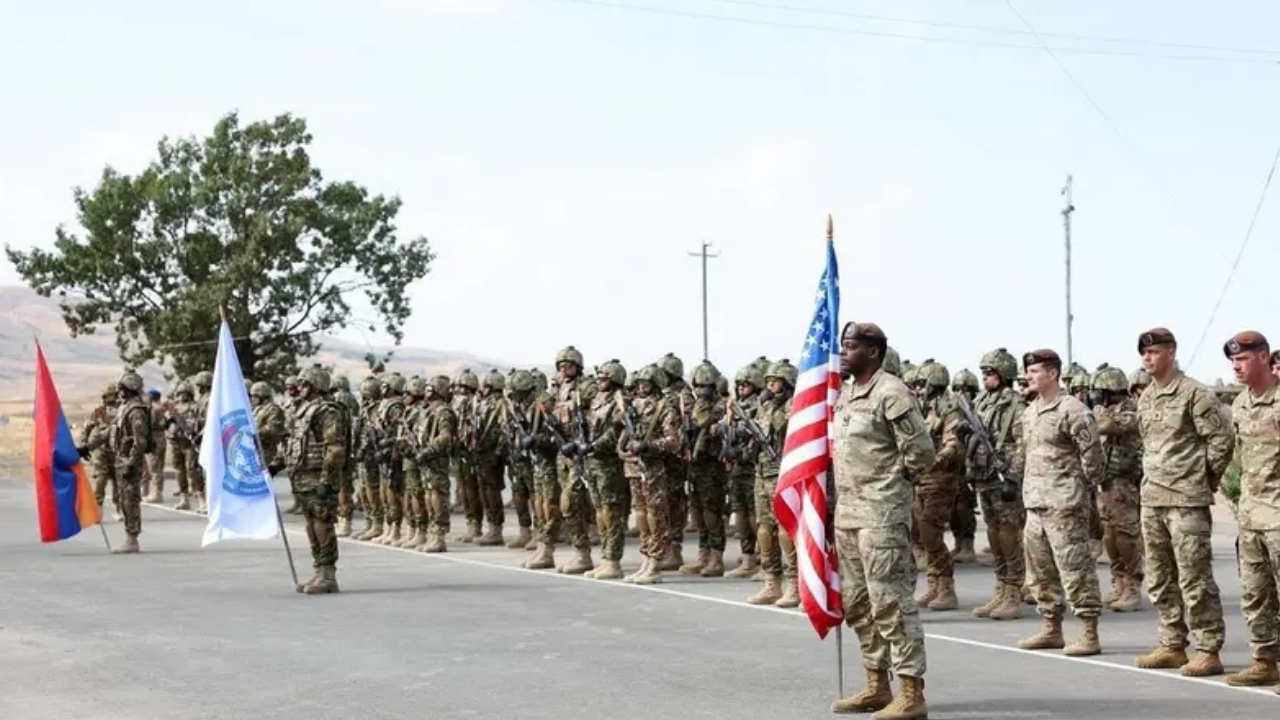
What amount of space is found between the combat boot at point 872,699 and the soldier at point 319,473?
263 inches

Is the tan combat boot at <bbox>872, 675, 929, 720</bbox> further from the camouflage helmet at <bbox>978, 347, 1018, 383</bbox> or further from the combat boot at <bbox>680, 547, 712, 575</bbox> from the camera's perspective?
the combat boot at <bbox>680, 547, 712, 575</bbox>

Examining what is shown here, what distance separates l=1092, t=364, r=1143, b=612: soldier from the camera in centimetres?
1325

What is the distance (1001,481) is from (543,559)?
5.36m

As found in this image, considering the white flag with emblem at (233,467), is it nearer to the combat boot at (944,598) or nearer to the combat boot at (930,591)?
the combat boot at (930,591)

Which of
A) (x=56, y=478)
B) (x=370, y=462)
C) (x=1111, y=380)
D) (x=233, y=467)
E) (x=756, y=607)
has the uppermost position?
(x=1111, y=380)

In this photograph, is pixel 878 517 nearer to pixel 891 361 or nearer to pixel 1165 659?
pixel 1165 659

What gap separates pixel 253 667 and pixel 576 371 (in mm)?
6756

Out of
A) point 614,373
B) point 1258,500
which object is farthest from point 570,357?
point 1258,500

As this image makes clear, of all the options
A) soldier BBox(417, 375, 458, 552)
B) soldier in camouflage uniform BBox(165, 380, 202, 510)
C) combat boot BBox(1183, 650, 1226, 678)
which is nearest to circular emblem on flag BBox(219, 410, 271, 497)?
soldier BBox(417, 375, 458, 552)

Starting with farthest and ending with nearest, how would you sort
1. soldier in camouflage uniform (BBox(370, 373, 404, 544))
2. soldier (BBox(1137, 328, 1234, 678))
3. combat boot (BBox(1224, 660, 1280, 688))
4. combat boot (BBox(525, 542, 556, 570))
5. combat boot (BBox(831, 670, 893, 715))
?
soldier in camouflage uniform (BBox(370, 373, 404, 544)) → combat boot (BBox(525, 542, 556, 570)) → soldier (BBox(1137, 328, 1234, 678)) → combat boot (BBox(1224, 660, 1280, 688)) → combat boot (BBox(831, 670, 893, 715))

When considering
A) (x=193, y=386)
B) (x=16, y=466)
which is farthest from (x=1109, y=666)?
(x=16, y=466)

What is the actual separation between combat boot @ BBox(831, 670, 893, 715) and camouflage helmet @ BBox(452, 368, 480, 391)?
12.1 metres

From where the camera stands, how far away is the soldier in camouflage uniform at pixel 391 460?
19.8 meters

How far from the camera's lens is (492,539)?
19.7 metres
